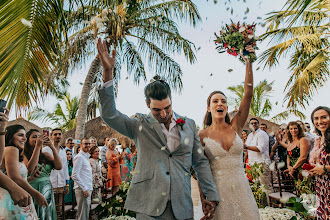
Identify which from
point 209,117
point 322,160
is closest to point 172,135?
point 209,117

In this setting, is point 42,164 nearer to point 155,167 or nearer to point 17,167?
point 17,167

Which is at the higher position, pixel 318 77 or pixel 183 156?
pixel 318 77

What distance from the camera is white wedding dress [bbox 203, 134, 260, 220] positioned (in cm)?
288

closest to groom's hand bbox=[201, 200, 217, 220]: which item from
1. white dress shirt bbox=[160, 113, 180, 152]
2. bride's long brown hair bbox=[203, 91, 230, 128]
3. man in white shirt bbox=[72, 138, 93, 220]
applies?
white dress shirt bbox=[160, 113, 180, 152]

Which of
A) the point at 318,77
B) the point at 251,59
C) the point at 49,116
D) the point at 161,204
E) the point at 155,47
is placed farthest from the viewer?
the point at 49,116

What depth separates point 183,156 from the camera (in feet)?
7.88

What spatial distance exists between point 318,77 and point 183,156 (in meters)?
9.04

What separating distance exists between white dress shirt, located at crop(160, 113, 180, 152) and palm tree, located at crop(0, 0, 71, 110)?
1.64 m

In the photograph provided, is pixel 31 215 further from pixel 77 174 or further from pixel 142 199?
pixel 77 174

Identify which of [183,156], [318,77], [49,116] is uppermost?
[49,116]

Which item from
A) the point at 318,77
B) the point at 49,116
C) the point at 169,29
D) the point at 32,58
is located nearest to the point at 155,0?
the point at 169,29

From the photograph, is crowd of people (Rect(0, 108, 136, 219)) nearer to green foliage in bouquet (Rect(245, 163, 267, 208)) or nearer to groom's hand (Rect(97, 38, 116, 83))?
groom's hand (Rect(97, 38, 116, 83))

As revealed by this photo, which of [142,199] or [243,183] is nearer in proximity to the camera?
[142,199]

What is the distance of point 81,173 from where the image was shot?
585 cm
